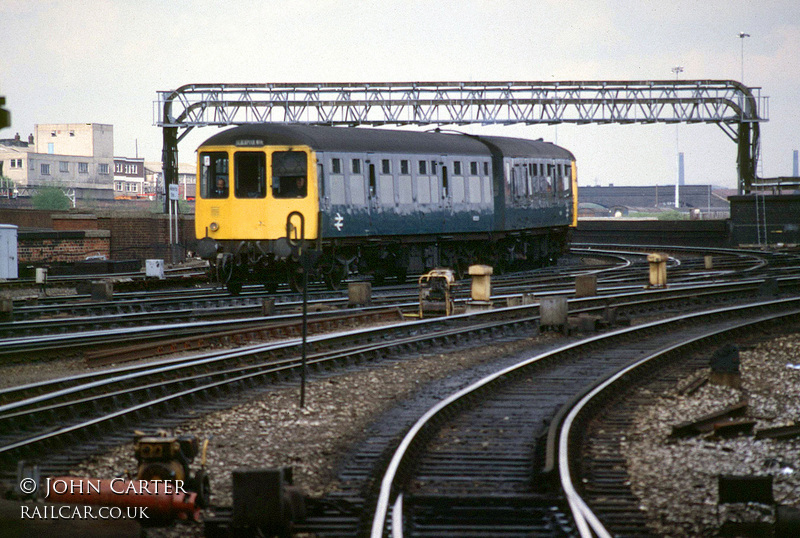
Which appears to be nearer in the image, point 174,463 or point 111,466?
point 174,463

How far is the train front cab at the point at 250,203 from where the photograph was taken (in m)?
18.4

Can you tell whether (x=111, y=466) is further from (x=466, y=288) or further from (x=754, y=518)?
(x=466, y=288)

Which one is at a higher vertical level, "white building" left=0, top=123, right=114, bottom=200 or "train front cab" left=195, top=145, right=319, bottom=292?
"white building" left=0, top=123, right=114, bottom=200

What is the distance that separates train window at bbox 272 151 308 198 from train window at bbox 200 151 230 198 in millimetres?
983

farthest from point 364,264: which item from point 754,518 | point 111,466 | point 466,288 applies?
point 754,518

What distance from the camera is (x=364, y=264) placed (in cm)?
2102

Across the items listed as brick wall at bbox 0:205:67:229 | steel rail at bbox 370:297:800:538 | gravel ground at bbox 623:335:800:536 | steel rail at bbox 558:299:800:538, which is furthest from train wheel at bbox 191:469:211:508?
brick wall at bbox 0:205:67:229

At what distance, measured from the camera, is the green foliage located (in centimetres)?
6544

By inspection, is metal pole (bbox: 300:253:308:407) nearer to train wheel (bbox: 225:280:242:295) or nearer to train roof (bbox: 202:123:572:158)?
train roof (bbox: 202:123:572:158)

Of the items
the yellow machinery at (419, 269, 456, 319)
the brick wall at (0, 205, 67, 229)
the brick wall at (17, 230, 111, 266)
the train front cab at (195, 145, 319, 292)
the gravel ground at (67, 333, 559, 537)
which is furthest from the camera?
the brick wall at (0, 205, 67, 229)

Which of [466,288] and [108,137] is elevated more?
[108,137]

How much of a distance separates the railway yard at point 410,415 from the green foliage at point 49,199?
50692 mm

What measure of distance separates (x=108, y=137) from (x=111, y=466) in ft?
308

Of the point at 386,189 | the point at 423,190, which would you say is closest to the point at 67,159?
the point at 423,190
